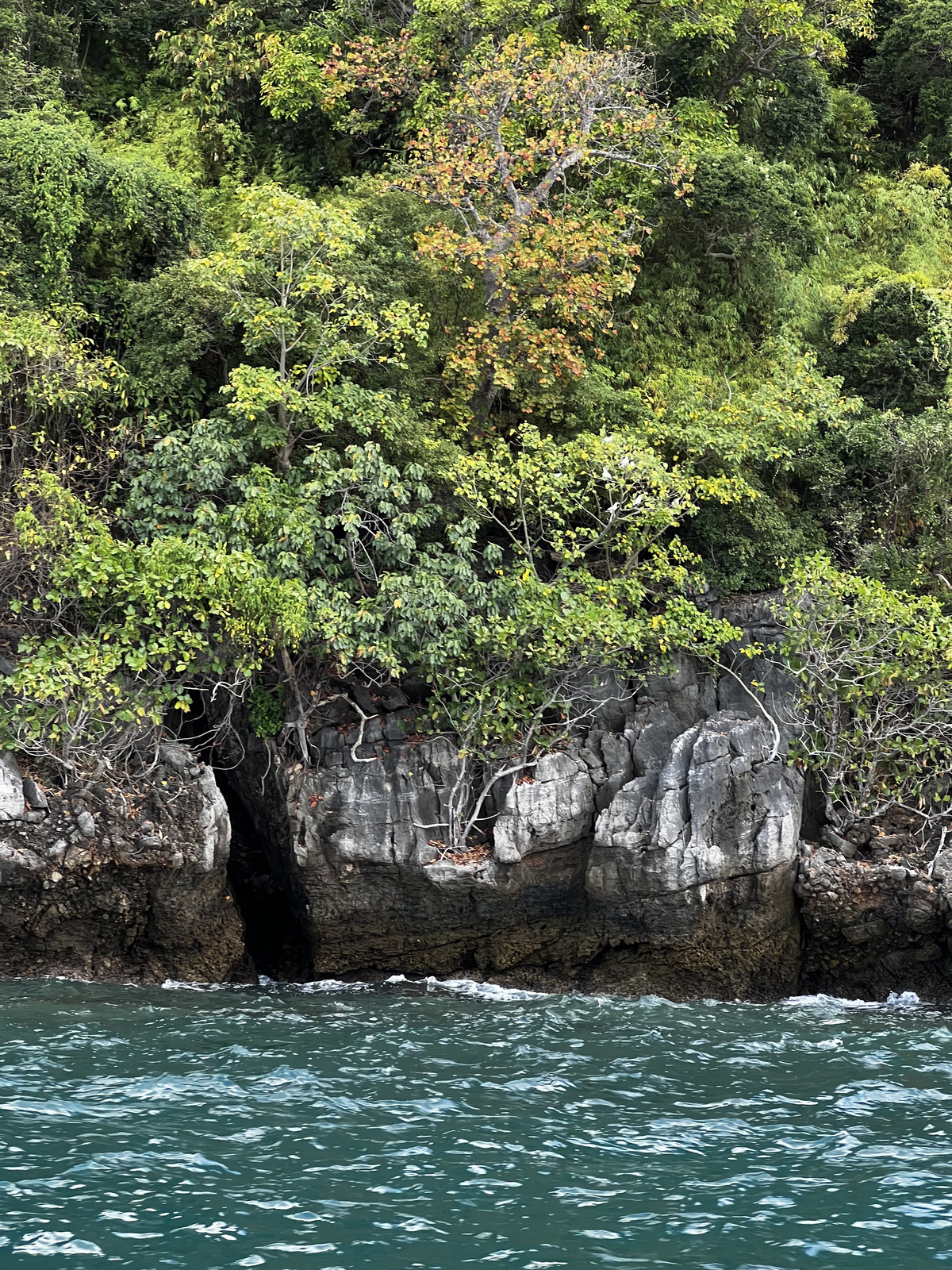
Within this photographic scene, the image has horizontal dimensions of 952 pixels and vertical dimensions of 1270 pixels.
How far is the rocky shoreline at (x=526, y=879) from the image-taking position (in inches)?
665

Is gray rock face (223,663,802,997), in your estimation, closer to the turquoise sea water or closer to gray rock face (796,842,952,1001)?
gray rock face (796,842,952,1001)

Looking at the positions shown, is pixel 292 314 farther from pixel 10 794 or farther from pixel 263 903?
pixel 263 903

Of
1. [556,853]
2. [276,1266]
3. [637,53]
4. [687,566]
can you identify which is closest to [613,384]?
[687,566]

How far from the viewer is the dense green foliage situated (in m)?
17.4

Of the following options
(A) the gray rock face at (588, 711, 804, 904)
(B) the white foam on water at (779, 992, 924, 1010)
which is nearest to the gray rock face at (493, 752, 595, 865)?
(A) the gray rock face at (588, 711, 804, 904)

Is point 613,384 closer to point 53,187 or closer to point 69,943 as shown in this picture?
point 53,187

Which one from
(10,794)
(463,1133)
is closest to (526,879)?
(463,1133)

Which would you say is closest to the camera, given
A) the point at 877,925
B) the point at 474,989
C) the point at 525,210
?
the point at 474,989

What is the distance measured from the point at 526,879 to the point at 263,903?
16.0 feet

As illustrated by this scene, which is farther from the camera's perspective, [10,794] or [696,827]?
[696,827]

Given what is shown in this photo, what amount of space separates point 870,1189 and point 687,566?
12138 millimetres

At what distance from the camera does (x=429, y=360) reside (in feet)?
65.7

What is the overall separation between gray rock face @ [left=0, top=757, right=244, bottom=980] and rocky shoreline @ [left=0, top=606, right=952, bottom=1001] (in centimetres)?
3

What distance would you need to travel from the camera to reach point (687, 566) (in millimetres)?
20641
